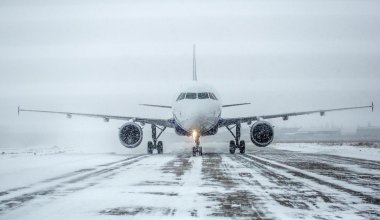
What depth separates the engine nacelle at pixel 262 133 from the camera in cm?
2722

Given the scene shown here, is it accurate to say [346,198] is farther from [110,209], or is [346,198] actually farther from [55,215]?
[55,215]

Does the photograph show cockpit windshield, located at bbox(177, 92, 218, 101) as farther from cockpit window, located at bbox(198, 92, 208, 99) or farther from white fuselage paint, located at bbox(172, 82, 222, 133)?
white fuselage paint, located at bbox(172, 82, 222, 133)

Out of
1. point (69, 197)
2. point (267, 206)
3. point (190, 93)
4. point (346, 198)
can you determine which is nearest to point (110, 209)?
point (69, 197)

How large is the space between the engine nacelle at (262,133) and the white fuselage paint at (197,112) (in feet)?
8.83

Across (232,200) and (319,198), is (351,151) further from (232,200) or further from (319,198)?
(232,200)

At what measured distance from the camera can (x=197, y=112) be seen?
24.0m

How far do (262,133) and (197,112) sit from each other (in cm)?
543

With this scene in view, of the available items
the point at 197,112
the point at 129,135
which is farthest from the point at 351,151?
the point at 129,135

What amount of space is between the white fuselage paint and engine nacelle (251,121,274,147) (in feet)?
8.83

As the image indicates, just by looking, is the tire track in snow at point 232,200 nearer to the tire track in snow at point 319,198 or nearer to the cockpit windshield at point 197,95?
the tire track in snow at point 319,198

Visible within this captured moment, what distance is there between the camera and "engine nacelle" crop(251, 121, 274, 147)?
27219 mm

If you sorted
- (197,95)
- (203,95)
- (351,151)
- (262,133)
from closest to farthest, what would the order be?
(197,95) → (203,95) → (262,133) → (351,151)

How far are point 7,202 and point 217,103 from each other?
60.9 feet

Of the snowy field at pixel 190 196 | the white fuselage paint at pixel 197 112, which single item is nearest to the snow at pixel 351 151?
the white fuselage paint at pixel 197 112
